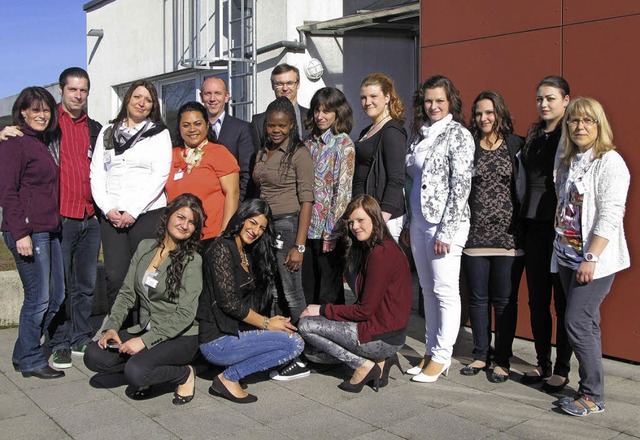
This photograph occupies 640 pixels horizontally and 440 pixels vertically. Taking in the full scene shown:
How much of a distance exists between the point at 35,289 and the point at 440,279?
2.74m

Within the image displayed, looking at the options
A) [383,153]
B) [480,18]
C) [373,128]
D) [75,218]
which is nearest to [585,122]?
[383,153]

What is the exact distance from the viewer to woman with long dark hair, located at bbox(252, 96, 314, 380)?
492cm

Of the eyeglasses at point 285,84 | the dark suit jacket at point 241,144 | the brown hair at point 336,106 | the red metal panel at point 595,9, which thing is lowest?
the dark suit jacket at point 241,144

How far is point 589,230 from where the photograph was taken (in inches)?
164

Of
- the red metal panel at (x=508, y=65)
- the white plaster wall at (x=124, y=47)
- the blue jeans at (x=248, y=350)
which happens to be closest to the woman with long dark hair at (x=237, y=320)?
the blue jeans at (x=248, y=350)

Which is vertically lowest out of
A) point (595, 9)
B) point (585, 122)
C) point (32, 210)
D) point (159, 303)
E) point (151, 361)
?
point (151, 361)

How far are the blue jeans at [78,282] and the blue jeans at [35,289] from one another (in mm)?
221

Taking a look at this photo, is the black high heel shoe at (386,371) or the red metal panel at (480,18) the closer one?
the black high heel shoe at (386,371)

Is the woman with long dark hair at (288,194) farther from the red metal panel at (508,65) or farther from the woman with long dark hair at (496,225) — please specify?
the red metal panel at (508,65)

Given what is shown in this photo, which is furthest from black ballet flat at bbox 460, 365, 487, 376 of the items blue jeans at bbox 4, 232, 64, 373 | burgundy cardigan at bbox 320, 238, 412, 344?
blue jeans at bbox 4, 232, 64, 373

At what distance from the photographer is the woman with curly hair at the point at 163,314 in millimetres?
4371

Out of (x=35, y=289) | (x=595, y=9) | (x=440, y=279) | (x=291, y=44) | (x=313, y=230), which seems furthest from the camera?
(x=291, y=44)

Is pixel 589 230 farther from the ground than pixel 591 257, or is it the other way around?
pixel 589 230

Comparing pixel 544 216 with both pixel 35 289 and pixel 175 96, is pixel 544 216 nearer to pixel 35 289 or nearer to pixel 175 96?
pixel 35 289
